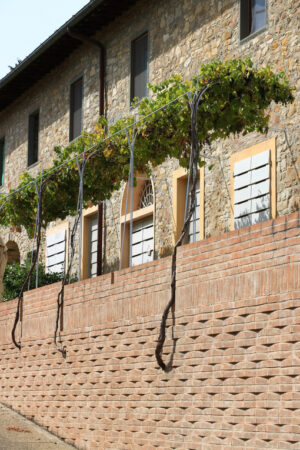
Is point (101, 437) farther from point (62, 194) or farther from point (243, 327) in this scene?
point (62, 194)

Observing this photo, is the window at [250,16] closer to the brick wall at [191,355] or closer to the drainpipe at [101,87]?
the drainpipe at [101,87]

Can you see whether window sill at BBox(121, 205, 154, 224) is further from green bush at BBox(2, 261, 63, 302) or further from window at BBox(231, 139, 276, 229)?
window at BBox(231, 139, 276, 229)

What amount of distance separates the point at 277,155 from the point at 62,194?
14.0 ft

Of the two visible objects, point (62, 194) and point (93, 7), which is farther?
point (93, 7)

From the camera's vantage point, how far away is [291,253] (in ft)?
28.8

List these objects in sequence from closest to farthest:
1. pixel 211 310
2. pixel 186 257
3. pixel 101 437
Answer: pixel 211 310 → pixel 186 257 → pixel 101 437

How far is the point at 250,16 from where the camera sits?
51.2 ft

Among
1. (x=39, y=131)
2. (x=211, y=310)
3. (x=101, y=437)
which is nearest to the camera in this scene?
(x=211, y=310)

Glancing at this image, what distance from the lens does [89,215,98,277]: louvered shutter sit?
2023 cm

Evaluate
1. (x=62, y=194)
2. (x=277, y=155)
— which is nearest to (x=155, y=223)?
(x=62, y=194)

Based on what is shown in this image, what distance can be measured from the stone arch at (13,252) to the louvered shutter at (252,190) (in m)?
10.8

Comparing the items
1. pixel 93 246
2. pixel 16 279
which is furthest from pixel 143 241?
pixel 16 279

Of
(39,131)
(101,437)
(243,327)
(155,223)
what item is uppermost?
(39,131)

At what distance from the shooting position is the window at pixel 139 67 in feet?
61.3
